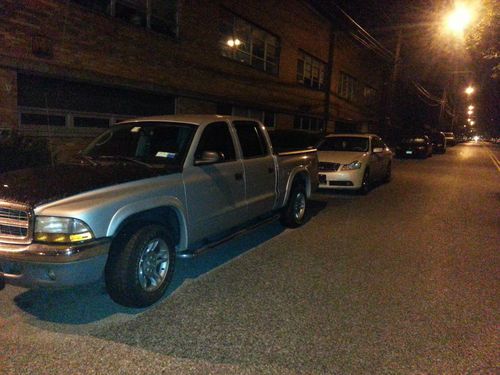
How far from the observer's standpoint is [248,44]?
18484 mm

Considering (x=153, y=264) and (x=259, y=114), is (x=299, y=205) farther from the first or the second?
(x=259, y=114)

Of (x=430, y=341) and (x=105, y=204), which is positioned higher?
(x=105, y=204)

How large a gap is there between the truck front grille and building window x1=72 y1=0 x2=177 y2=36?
8.22m

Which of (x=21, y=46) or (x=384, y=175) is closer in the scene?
(x=21, y=46)

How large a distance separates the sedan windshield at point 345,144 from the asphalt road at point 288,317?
5399 mm

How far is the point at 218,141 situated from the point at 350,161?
6.22 metres

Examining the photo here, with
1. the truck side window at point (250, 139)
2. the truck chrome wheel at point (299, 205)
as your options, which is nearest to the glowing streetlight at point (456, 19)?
the truck chrome wheel at point (299, 205)

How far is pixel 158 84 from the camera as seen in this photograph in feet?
41.0

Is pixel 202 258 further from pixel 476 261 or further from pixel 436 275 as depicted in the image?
pixel 476 261

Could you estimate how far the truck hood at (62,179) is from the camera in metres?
3.58

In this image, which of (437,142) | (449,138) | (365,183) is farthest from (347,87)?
(449,138)

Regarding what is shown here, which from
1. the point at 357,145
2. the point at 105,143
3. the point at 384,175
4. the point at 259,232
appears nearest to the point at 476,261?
the point at 259,232

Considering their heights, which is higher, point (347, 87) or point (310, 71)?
point (310, 71)

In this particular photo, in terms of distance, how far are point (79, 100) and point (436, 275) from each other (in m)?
8.90
